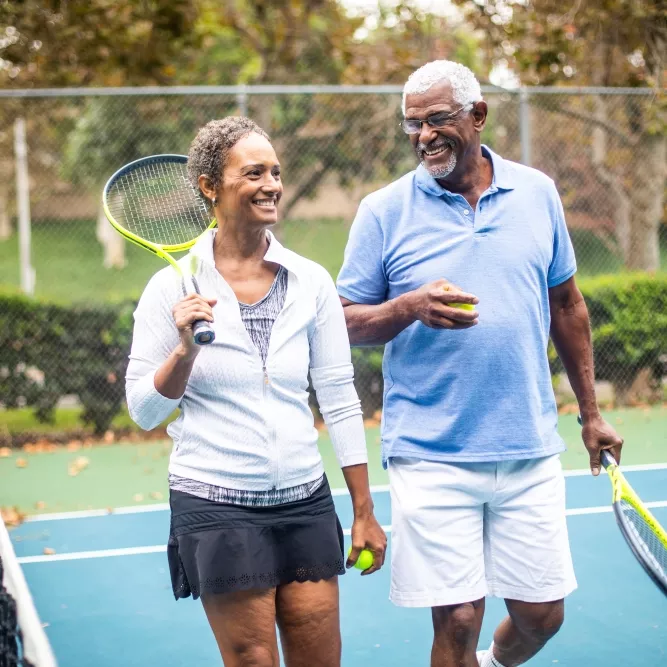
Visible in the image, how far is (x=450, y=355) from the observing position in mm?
3490

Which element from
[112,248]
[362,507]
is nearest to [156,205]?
[362,507]

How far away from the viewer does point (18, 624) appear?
2.38 metres

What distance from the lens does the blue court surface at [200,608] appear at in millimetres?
4777

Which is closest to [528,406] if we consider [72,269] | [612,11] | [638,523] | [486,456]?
[486,456]

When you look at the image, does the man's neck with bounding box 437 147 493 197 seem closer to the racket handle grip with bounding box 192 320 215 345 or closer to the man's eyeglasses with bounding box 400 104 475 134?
the man's eyeglasses with bounding box 400 104 475 134

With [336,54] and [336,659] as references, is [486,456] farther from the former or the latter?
[336,54]

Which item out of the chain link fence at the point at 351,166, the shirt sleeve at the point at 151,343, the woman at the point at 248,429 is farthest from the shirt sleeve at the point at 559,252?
the chain link fence at the point at 351,166

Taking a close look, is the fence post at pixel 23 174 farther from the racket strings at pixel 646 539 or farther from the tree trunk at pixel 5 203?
the racket strings at pixel 646 539

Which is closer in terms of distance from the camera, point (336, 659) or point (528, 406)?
point (336, 659)

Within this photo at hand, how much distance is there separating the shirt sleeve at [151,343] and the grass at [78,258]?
18.4 m

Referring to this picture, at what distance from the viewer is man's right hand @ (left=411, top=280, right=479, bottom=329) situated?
3184 millimetres

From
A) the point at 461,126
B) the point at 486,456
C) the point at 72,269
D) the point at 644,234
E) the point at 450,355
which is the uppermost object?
the point at 461,126

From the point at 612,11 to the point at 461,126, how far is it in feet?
28.1

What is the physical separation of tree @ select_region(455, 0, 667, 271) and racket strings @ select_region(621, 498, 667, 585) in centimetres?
815
